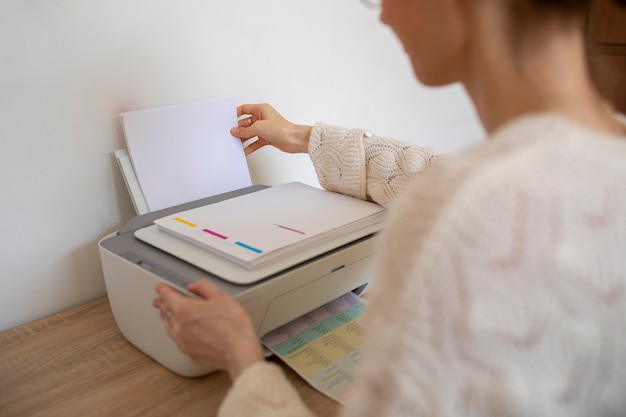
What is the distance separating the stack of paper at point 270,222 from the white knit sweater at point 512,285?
28 cm

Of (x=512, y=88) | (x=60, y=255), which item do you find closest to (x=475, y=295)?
(x=512, y=88)

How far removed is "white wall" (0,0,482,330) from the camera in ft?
2.65

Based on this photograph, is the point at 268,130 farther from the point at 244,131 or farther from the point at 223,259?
the point at 223,259

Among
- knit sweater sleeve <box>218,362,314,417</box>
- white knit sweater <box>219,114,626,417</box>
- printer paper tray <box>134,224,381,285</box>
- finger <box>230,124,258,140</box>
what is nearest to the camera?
white knit sweater <box>219,114,626,417</box>

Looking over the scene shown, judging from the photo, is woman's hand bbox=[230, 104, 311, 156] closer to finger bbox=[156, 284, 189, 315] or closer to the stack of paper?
the stack of paper

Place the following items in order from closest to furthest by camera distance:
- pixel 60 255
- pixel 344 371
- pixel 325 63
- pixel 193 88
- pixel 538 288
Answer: pixel 538 288, pixel 344 371, pixel 60 255, pixel 193 88, pixel 325 63

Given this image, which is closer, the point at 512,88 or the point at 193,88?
the point at 512,88

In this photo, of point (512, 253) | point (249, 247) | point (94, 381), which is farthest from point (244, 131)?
point (512, 253)

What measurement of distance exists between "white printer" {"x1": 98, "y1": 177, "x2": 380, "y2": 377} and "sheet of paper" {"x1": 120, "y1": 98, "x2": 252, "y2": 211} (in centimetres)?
11

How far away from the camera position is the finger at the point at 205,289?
2.02 ft

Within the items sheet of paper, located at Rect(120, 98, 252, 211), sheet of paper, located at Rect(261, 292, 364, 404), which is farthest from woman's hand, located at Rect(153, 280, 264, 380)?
sheet of paper, located at Rect(120, 98, 252, 211)

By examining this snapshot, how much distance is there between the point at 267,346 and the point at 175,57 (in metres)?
0.52

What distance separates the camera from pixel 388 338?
1.43 ft

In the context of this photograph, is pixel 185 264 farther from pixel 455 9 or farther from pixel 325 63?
pixel 325 63
